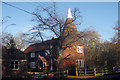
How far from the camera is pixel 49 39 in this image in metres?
20.1

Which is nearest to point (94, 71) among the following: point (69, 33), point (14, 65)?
point (69, 33)

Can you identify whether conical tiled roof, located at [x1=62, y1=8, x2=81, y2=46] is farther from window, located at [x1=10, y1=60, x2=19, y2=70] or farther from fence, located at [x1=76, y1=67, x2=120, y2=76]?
Result: window, located at [x1=10, y1=60, x2=19, y2=70]

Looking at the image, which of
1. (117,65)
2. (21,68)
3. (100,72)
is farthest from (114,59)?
(21,68)

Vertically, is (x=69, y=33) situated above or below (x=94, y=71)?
above

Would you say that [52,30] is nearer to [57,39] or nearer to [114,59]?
[57,39]

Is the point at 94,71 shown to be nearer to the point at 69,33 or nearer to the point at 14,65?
the point at 69,33

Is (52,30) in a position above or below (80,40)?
above

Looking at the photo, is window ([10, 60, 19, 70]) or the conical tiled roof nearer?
the conical tiled roof

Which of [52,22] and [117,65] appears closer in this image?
[52,22]

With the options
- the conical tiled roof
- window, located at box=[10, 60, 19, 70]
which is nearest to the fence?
the conical tiled roof

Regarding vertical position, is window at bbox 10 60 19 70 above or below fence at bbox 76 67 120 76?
above

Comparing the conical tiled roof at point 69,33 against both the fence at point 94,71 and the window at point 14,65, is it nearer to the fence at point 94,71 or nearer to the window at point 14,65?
the fence at point 94,71

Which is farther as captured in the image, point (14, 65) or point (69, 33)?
point (14, 65)

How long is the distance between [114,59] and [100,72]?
2836mm
